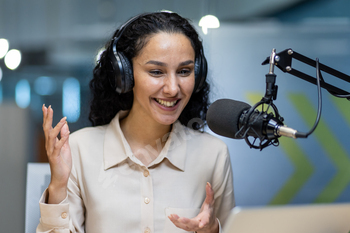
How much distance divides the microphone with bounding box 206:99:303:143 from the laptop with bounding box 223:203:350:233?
15 cm

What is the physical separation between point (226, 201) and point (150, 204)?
31cm

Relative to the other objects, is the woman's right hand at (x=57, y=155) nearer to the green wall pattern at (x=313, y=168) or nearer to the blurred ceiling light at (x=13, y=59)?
the blurred ceiling light at (x=13, y=59)

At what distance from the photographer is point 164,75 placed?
1205mm

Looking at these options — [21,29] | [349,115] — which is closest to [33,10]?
[21,29]

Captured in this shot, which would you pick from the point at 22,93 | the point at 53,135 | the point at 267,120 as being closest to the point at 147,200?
the point at 53,135

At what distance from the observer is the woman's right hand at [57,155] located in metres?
1.02

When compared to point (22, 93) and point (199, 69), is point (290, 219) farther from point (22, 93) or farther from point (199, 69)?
point (22, 93)

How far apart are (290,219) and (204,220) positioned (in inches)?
16.7

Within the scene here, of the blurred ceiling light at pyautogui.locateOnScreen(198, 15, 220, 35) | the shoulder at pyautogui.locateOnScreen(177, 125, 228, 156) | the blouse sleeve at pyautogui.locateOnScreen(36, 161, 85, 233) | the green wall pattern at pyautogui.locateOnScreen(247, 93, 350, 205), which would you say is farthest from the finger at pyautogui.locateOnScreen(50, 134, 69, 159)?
the green wall pattern at pyautogui.locateOnScreen(247, 93, 350, 205)

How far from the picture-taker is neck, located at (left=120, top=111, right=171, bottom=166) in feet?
4.40

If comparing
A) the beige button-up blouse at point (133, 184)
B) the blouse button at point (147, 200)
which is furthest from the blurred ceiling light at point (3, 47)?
the blouse button at point (147, 200)

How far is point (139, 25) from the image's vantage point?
126cm

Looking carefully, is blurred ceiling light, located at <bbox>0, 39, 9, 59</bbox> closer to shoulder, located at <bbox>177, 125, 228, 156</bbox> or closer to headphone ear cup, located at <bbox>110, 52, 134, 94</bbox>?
headphone ear cup, located at <bbox>110, 52, 134, 94</bbox>

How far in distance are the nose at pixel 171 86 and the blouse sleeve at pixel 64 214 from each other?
430mm
